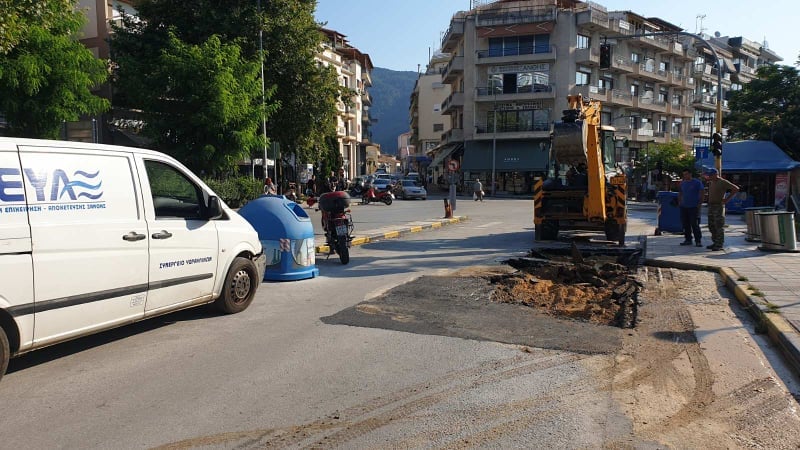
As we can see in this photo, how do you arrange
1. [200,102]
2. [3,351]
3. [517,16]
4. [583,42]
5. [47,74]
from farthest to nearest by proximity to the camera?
[583,42] → [517,16] → [200,102] → [47,74] → [3,351]

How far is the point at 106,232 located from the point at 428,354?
309cm

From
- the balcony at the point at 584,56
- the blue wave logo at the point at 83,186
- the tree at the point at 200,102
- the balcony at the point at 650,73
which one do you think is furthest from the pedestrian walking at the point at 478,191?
the blue wave logo at the point at 83,186

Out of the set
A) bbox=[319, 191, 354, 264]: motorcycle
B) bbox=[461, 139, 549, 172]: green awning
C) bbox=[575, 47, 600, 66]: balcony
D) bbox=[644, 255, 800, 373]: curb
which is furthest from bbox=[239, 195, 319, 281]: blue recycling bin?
bbox=[575, 47, 600, 66]: balcony

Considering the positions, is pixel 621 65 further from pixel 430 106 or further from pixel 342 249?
pixel 342 249

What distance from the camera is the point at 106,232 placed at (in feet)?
16.8

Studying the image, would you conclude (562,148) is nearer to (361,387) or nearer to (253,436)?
(361,387)

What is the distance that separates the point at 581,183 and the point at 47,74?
1455 cm

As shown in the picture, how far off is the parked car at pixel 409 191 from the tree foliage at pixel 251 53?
10.2 metres

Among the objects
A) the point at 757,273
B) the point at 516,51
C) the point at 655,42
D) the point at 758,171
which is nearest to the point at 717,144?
the point at 757,273

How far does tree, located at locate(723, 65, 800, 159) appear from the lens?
31875 millimetres

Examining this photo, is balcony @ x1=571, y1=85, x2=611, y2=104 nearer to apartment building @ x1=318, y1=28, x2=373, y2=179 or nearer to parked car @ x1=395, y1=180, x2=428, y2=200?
parked car @ x1=395, y1=180, x2=428, y2=200

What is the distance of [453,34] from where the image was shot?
5703 cm

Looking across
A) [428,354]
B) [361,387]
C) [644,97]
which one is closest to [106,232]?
[361,387]

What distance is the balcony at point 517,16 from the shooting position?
52.2 metres
